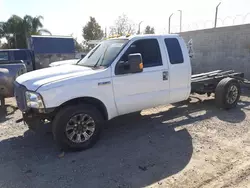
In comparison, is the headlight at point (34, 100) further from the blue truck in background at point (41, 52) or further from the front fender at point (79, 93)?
the blue truck in background at point (41, 52)

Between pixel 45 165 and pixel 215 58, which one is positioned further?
pixel 215 58

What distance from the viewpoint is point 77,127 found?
4.14 metres

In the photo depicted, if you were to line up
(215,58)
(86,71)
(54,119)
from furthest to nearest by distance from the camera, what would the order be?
(215,58) < (86,71) < (54,119)

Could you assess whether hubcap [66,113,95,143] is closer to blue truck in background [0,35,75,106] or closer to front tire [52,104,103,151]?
front tire [52,104,103,151]

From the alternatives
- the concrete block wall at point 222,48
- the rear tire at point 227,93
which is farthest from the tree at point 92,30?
the rear tire at point 227,93

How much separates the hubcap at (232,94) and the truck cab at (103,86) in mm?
1945

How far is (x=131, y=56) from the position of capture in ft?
13.8

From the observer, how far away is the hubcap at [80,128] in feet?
13.4

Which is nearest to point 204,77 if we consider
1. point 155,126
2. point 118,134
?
point 155,126

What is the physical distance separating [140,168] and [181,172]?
61 cm

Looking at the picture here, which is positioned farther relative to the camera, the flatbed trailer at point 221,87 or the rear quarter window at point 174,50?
the flatbed trailer at point 221,87

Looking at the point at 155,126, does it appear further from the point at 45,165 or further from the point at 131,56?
the point at 45,165

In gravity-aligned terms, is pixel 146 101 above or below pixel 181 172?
above

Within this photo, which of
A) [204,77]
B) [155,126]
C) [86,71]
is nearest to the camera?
[86,71]
